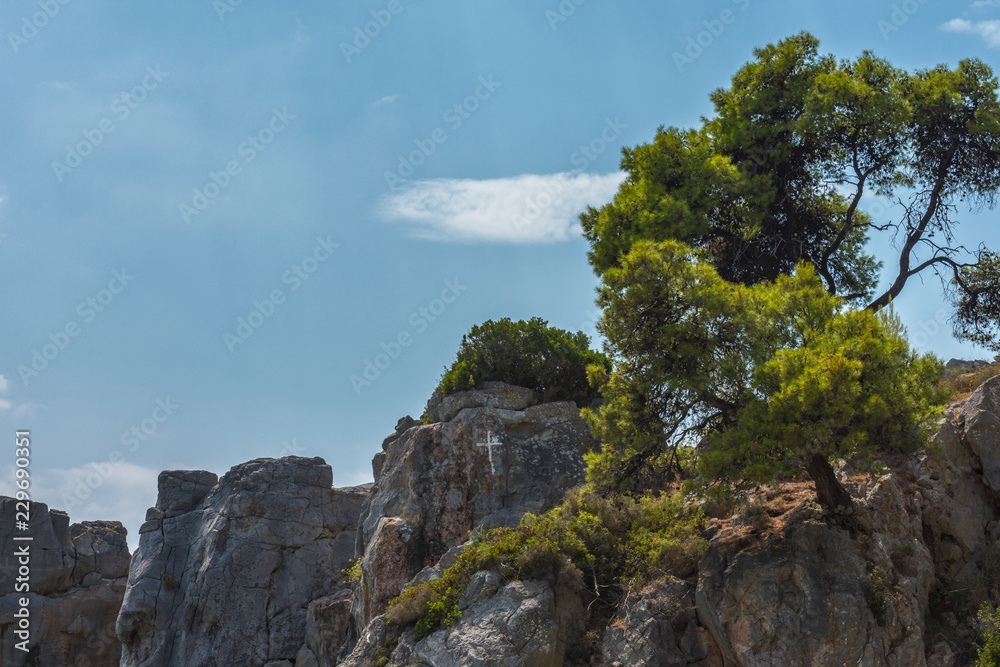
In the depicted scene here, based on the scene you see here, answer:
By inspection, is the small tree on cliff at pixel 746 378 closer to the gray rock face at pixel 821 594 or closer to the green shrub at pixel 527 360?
the gray rock face at pixel 821 594

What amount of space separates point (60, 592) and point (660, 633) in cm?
3305

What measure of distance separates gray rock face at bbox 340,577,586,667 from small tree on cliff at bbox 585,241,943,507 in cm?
320

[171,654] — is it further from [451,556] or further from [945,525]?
[945,525]

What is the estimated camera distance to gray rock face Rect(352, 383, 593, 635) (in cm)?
2017

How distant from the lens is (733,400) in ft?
54.1

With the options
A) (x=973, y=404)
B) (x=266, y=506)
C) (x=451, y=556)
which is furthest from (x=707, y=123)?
(x=266, y=506)

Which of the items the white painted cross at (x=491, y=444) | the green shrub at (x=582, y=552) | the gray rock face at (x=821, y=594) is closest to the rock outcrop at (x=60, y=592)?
the white painted cross at (x=491, y=444)

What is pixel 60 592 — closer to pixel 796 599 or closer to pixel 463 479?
pixel 463 479

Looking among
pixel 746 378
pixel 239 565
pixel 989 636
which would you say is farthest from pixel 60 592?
pixel 989 636

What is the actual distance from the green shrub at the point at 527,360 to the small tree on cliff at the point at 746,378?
487cm

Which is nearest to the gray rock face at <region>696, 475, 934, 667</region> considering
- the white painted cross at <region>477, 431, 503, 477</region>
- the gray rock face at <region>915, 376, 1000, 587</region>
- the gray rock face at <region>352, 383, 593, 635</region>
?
the gray rock face at <region>915, 376, 1000, 587</region>

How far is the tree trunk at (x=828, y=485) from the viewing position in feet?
52.7

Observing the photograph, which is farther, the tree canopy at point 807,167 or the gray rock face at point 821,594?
the tree canopy at point 807,167

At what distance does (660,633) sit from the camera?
15445mm
